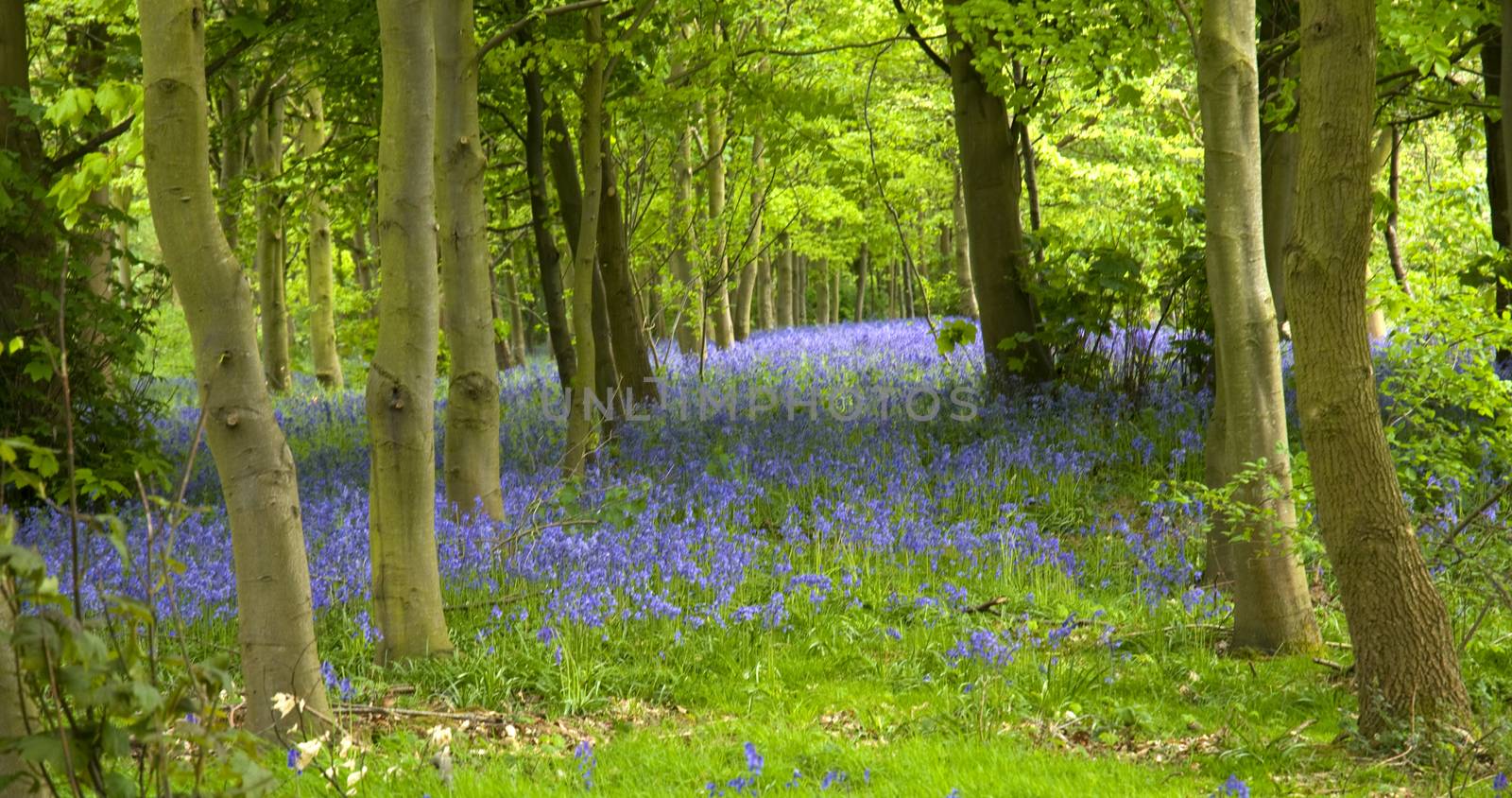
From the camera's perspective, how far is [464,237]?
702 cm

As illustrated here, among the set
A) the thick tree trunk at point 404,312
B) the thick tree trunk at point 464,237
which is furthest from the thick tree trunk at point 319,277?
the thick tree trunk at point 404,312

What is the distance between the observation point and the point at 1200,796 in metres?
3.94

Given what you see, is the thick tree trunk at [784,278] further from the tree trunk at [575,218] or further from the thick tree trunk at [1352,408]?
the thick tree trunk at [1352,408]

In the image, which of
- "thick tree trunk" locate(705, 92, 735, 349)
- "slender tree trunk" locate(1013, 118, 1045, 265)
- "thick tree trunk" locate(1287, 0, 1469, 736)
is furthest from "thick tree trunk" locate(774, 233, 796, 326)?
"thick tree trunk" locate(1287, 0, 1469, 736)

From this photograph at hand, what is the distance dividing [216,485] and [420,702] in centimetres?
630

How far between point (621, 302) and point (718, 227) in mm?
3998

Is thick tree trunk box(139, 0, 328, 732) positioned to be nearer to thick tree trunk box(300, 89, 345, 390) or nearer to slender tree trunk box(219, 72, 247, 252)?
slender tree trunk box(219, 72, 247, 252)

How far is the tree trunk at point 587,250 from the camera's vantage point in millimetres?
8641

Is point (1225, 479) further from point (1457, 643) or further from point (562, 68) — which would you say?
point (562, 68)

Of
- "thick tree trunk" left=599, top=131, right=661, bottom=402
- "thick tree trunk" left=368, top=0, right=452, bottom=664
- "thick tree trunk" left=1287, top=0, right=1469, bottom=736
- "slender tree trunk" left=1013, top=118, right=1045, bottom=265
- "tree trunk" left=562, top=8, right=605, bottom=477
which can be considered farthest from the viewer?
"thick tree trunk" left=599, top=131, right=661, bottom=402

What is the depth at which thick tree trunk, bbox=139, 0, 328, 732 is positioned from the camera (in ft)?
13.4

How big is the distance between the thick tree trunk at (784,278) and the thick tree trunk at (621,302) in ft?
16.8

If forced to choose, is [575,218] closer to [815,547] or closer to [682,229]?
[815,547]

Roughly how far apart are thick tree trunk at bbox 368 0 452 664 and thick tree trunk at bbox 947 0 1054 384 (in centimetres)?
646
